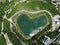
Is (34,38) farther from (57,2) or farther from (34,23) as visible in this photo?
(57,2)

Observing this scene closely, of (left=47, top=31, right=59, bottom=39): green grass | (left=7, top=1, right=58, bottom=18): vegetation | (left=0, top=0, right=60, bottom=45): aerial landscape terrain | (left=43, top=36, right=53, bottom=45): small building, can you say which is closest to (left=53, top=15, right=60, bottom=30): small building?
(left=0, top=0, right=60, bottom=45): aerial landscape terrain

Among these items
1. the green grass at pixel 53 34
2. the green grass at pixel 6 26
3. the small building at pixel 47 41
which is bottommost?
the small building at pixel 47 41

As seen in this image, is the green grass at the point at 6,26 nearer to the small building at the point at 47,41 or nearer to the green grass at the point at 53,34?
the small building at the point at 47,41

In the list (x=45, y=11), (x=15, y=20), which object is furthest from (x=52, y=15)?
(x=15, y=20)

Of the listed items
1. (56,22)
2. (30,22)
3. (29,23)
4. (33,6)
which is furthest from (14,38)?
(56,22)

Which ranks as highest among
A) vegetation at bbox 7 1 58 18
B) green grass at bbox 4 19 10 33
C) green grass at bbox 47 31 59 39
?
vegetation at bbox 7 1 58 18

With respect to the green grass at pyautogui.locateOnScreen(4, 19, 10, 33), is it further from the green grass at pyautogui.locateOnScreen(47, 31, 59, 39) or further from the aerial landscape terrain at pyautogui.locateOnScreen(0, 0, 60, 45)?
the green grass at pyautogui.locateOnScreen(47, 31, 59, 39)

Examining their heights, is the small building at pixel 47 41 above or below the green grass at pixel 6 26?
below

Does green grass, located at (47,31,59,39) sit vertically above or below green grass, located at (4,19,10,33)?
below

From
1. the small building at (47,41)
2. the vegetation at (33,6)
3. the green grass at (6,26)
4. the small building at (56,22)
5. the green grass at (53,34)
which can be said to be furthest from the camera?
the vegetation at (33,6)

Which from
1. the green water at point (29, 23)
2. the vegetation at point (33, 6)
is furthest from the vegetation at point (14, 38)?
the vegetation at point (33, 6)
